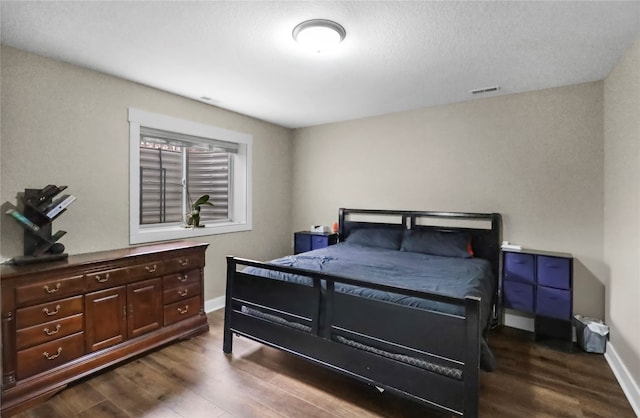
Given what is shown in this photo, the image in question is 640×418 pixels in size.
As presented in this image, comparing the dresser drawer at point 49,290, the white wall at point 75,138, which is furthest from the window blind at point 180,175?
the dresser drawer at point 49,290

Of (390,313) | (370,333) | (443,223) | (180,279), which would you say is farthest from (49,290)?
(443,223)

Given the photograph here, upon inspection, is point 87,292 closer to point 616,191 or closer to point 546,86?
point 616,191

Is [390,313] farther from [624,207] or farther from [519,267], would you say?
[624,207]

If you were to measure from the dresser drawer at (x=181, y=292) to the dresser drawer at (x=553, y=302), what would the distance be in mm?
3381

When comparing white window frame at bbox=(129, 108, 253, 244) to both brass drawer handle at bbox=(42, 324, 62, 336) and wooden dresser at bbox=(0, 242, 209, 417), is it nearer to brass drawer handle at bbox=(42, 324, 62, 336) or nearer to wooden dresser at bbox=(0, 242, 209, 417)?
wooden dresser at bbox=(0, 242, 209, 417)

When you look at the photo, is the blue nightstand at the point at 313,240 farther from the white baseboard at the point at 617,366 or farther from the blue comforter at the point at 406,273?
the white baseboard at the point at 617,366

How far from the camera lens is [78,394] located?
214cm

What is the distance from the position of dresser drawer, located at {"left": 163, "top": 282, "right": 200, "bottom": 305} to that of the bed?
596 millimetres

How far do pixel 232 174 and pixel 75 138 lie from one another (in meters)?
1.92

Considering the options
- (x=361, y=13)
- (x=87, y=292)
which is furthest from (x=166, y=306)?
(x=361, y=13)

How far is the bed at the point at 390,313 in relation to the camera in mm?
1750

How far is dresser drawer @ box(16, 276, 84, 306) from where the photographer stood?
2031 mm

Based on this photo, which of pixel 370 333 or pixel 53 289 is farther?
pixel 53 289

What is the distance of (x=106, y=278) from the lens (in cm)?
244
